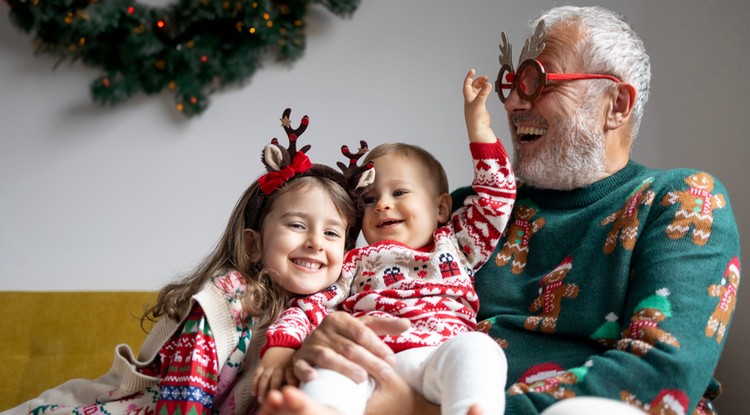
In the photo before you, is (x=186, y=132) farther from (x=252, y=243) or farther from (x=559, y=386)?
(x=559, y=386)

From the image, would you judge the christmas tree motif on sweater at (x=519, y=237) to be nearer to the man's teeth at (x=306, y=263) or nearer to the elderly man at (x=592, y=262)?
the elderly man at (x=592, y=262)

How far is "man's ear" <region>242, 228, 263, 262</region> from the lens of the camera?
193 cm

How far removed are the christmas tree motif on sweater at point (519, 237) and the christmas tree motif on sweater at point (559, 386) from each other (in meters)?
0.47

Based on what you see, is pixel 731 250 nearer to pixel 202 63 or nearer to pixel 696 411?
pixel 696 411

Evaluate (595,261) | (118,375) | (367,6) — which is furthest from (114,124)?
(595,261)

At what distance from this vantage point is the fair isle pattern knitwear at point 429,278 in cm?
171

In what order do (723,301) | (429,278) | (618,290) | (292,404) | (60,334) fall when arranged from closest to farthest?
(292,404) → (723,301) → (618,290) → (429,278) → (60,334)

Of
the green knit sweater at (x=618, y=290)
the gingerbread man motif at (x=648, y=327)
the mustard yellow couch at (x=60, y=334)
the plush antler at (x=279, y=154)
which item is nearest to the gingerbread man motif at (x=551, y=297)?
the green knit sweater at (x=618, y=290)

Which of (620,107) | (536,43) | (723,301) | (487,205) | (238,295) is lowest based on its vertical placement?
(238,295)

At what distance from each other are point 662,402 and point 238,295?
953 millimetres

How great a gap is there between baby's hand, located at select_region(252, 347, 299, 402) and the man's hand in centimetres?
3

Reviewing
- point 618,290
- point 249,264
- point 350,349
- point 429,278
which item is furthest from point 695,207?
point 249,264

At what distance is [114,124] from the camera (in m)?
3.16

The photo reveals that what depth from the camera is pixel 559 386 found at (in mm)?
1483
